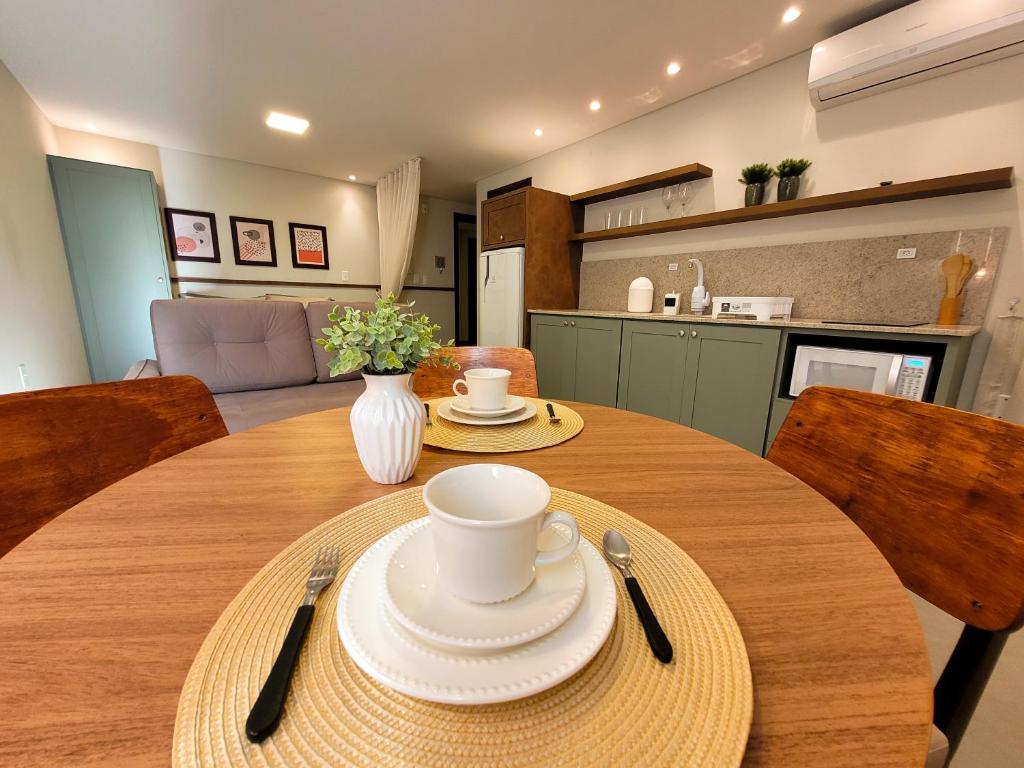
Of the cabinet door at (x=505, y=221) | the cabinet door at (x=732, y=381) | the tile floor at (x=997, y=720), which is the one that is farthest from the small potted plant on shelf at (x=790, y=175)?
the tile floor at (x=997, y=720)

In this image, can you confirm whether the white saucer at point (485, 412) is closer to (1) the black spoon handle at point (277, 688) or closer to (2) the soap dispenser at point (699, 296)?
(1) the black spoon handle at point (277, 688)

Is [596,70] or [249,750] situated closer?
[249,750]

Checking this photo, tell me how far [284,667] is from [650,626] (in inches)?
10.3

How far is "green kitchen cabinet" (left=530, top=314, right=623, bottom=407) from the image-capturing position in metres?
2.84

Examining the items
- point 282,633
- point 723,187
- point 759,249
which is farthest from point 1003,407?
point 282,633

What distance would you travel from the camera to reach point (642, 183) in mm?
2934

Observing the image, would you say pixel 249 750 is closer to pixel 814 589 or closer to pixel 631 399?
pixel 814 589

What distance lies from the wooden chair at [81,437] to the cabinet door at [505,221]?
296 centimetres

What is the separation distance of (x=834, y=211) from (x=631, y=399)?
1563mm

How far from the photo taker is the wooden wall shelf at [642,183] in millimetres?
2680

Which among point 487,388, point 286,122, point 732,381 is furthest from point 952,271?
point 286,122

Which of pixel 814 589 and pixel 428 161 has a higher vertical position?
pixel 428 161

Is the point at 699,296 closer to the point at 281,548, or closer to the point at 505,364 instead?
the point at 505,364

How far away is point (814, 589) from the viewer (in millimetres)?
374
